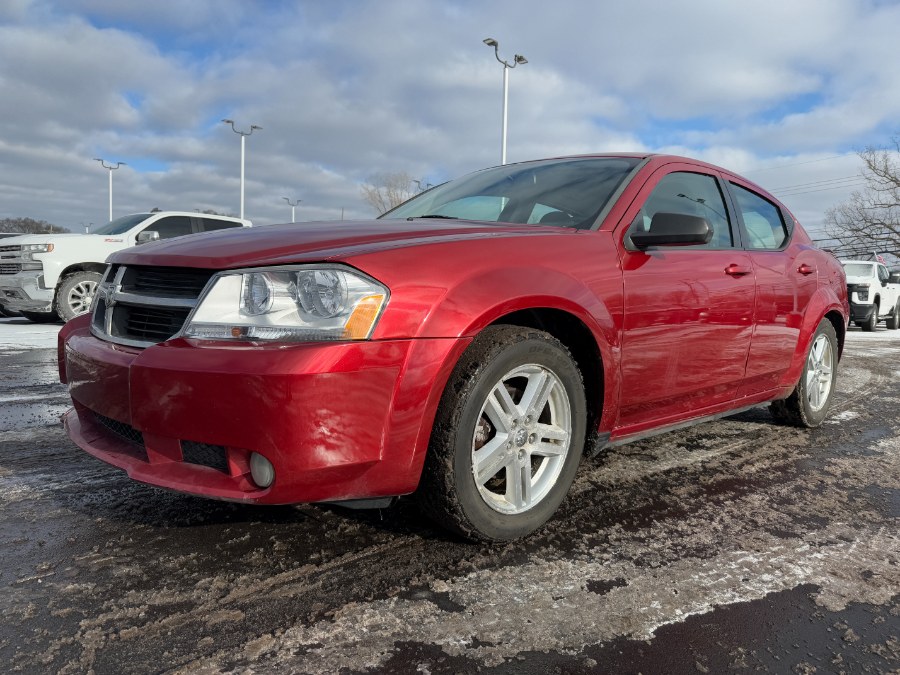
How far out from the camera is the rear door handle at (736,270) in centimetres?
326

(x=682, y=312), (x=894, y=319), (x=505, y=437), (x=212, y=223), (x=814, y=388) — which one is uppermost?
(x=212, y=223)

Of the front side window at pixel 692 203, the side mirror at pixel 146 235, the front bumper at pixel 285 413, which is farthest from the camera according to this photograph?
the side mirror at pixel 146 235

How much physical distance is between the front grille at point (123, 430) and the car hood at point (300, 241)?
570 millimetres

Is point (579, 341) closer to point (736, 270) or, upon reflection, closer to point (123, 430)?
point (736, 270)

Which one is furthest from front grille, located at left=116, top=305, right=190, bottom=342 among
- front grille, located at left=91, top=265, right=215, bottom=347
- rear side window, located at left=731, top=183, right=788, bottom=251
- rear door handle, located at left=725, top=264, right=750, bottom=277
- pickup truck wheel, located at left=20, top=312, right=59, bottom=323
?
pickup truck wheel, located at left=20, top=312, right=59, bottom=323

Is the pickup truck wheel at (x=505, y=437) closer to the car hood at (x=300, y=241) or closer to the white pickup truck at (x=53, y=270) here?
the car hood at (x=300, y=241)

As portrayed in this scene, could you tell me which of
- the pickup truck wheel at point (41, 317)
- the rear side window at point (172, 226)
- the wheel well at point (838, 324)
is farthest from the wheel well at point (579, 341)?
the pickup truck wheel at point (41, 317)

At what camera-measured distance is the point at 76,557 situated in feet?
7.07

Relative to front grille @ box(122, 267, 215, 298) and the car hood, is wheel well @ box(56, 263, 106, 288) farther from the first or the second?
front grille @ box(122, 267, 215, 298)

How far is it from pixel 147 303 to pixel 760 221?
3.37m

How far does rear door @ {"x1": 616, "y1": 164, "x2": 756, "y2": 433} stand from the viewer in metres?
2.75

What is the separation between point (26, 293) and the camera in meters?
9.41

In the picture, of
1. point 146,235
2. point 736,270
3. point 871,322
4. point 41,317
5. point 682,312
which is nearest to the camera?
point 682,312

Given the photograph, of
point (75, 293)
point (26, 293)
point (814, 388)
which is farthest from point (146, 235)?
point (814, 388)
